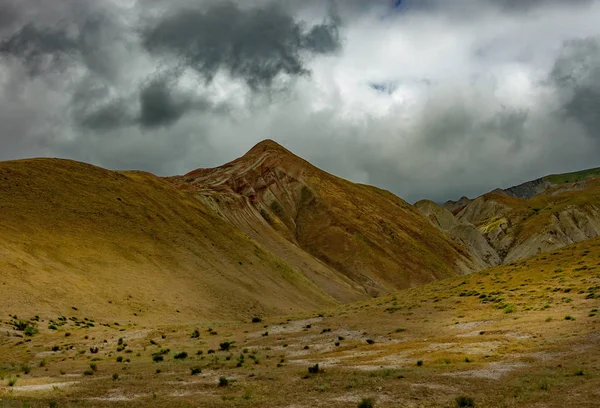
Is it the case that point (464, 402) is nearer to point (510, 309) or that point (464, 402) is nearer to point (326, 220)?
point (510, 309)

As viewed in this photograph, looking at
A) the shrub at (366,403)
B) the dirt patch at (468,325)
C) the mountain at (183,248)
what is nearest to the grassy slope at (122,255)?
the mountain at (183,248)

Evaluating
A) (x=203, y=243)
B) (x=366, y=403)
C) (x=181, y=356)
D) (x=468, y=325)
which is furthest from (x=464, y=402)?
(x=203, y=243)

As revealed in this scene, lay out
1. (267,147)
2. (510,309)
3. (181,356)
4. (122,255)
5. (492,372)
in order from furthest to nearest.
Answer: (267,147)
(122,255)
(510,309)
(181,356)
(492,372)

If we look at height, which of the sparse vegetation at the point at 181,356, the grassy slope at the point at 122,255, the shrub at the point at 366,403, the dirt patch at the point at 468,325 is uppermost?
the grassy slope at the point at 122,255

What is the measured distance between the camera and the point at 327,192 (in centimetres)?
14712

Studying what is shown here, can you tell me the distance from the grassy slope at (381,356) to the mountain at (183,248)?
10980 mm

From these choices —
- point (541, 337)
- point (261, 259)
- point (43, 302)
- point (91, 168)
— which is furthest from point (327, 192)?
point (541, 337)

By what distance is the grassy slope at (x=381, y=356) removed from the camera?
53.2 ft

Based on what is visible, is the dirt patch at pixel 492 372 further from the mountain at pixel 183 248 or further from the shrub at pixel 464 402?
the mountain at pixel 183 248

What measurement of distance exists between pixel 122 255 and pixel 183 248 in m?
11.2

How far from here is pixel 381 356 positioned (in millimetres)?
25562

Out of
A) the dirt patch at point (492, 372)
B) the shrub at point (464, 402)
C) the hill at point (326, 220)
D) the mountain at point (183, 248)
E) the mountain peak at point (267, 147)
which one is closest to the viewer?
the shrub at point (464, 402)

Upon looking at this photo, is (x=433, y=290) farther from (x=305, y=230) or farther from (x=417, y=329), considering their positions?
(x=305, y=230)

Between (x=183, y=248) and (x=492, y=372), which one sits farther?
(x=183, y=248)
